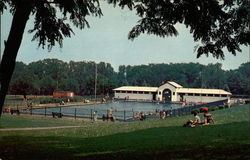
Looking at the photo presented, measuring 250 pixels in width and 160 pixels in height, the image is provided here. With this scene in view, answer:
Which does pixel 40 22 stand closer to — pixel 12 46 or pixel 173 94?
pixel 12 46

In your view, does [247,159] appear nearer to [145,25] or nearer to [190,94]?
[145,25]

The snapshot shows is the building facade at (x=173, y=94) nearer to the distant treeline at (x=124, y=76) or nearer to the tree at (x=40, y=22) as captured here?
the distant treeline at (x=124, y=76)

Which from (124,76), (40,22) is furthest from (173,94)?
(124,76)

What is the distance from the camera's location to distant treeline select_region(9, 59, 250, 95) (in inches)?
4075

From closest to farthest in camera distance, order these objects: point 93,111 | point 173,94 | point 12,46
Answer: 1. point 12,46
2. point 93,111
3. point 173,94

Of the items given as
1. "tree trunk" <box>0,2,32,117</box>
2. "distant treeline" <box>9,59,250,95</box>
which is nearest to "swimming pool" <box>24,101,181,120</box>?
"tree trunk" <box>0,2,32,117</box>

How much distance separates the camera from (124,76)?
180500 millimetres

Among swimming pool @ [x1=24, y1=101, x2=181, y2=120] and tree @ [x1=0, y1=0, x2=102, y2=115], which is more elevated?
tree @ [x1=0, y1=0, x2=102, y2=115]

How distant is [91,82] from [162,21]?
92.2 m

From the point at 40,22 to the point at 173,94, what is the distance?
78.3 meters

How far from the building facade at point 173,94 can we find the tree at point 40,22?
234ft

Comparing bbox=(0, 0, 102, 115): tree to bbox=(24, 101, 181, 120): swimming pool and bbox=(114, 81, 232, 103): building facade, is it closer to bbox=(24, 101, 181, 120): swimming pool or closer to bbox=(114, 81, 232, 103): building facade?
bbox=(24, 101, 181, 120): swimming pool

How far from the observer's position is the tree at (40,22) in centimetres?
836

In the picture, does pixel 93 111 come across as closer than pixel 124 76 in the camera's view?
Yes
